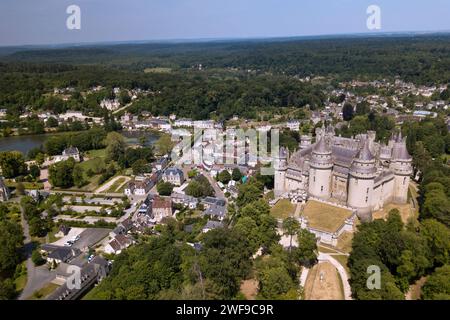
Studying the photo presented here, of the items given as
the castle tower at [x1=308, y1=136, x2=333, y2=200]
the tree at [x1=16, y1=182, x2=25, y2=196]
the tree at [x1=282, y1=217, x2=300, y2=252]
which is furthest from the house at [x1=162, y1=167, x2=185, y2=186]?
the tree at [x1=282, y1=217, x2=300, y2=252]

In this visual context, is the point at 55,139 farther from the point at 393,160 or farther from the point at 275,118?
the point at 393,160

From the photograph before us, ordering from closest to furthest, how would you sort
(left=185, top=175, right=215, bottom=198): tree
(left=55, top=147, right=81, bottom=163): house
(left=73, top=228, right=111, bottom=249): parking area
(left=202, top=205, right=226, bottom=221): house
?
(left=73, top=228, right=111, bottom=249): parking area → (left=202, top=205, right=226, bottom=221): house → (left=185, top=175, right=215, bottom=198): tree → (left=55, top=147, right=81, bottom=163): house

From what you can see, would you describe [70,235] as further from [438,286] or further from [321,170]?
[438,286]

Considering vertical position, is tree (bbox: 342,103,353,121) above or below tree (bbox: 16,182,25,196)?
above

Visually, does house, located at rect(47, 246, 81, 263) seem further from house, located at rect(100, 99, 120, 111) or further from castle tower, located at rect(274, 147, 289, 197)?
house, located at rect(100, 99, 120, 111)

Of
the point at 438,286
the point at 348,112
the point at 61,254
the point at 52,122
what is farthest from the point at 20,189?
the point at 348,112

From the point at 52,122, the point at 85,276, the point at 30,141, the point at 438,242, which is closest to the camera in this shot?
the point at 438,242

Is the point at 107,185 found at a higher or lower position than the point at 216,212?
higher
